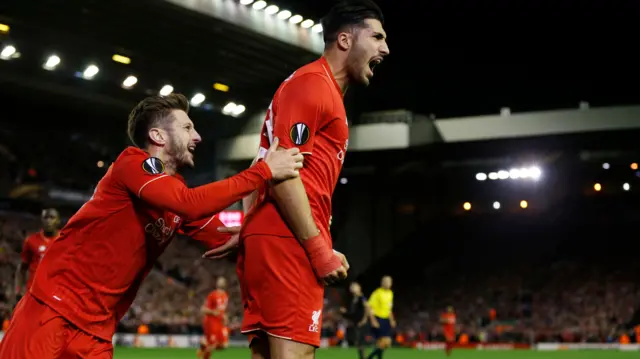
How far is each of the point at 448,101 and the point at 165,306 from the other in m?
13.2

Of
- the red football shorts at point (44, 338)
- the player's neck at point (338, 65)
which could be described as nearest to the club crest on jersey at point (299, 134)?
the player's neck at point (338, 65)

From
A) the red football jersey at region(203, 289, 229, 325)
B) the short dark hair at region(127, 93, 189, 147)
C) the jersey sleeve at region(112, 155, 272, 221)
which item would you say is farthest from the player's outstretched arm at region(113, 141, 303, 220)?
the red football jersey at region(203, 289, 229, 325)

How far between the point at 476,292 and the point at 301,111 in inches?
1283

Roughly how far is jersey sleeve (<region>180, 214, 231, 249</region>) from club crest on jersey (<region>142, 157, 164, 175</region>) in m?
0.61

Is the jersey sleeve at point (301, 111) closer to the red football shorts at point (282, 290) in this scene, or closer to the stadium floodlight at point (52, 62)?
the red football shorts at point (282, 290)

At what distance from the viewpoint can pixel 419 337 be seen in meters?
31.9

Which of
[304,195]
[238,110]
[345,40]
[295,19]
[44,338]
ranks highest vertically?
[295,19]

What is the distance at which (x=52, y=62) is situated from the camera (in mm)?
25344

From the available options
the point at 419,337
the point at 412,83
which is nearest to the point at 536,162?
the point at 412,83

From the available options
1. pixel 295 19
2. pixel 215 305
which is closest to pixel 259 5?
pixel 295 19

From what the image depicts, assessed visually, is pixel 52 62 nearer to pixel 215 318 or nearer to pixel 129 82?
pixel 129 82

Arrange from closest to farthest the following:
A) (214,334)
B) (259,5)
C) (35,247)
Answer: (35,247)
(214,334)
(259,5)

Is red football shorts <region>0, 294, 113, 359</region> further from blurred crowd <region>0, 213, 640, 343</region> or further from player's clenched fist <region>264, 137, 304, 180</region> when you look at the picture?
blurred crowd <region>0, 213, 640, 343</region>

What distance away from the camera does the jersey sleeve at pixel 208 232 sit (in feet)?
15.2
